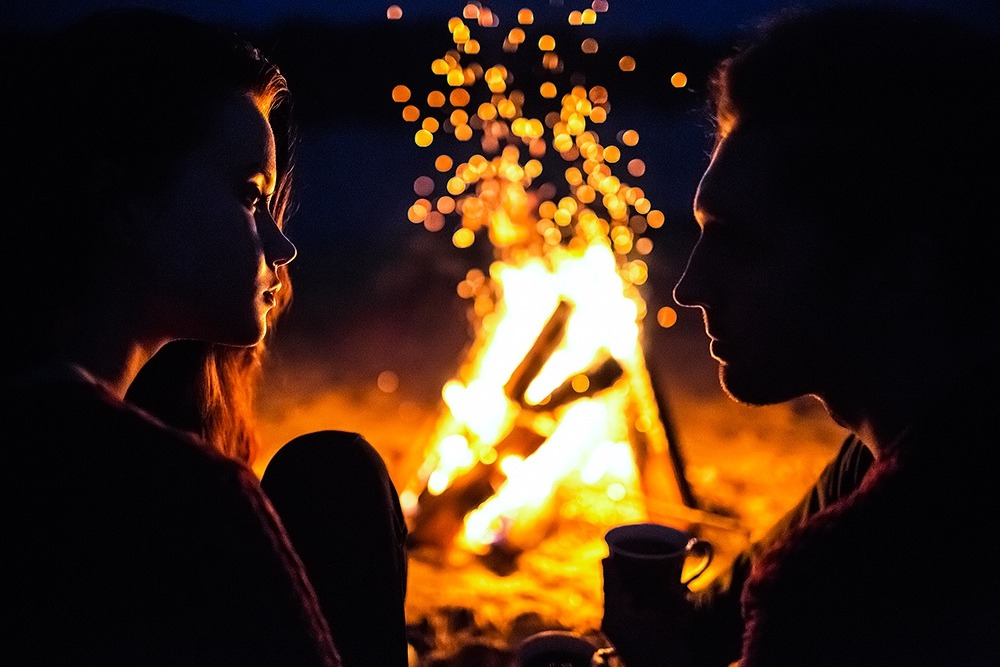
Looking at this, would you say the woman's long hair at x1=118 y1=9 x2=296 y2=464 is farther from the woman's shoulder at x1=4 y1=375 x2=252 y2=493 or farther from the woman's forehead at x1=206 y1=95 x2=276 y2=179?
the woman's shoulder at x1=4 y1=375 x2=252 y2=493

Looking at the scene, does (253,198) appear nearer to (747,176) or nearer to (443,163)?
(747,176)

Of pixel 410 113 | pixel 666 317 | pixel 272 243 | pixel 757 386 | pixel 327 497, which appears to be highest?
pixel 410 113

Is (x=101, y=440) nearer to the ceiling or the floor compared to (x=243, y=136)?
nearer to the floor

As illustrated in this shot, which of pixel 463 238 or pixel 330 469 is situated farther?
pixel 463 238

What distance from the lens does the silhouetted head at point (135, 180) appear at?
4.64 feet

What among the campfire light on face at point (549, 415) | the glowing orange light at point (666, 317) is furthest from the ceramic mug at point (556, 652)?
the glowing orange light at point (666, 317)

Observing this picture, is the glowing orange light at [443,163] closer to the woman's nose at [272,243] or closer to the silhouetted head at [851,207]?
the woman's nose at [272,243]

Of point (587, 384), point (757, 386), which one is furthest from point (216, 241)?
point (587, 384)

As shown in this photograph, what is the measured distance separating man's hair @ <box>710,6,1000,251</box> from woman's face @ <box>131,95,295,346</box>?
1.03 metres

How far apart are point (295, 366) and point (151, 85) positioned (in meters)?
4.42

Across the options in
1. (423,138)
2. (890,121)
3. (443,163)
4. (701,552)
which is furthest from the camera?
(423,138)

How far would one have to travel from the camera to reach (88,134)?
4.69 feet

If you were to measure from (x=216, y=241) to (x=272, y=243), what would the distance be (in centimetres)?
16

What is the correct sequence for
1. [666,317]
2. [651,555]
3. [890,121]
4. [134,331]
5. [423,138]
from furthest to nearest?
[423,138] < [666,317] < [651,555] < [134,331] < [890,121]
